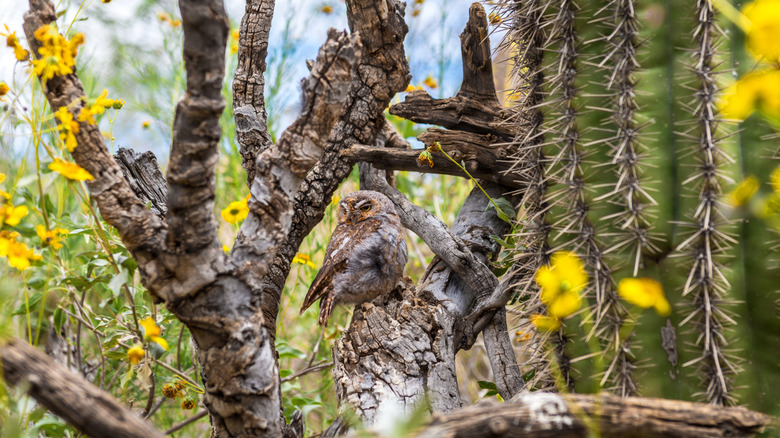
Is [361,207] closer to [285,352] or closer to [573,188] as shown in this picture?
[285,352]

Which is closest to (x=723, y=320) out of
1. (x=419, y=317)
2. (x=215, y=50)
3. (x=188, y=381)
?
(x=419, y=317)

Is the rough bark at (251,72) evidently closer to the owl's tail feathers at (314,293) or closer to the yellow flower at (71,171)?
the owl's tail feathers at (314,293)

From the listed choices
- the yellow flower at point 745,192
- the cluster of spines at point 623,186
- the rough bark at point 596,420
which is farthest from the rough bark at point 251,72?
the yellow flower at point 745,192

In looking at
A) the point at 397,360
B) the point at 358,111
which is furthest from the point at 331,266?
the point at 358,111

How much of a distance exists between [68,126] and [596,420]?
975 millimetres

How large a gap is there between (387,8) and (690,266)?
1057 mm

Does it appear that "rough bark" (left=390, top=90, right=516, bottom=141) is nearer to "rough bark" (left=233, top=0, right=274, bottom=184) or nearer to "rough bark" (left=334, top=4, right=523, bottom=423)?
"rough bark" (left=334, top=4, right=523, bottom=423)

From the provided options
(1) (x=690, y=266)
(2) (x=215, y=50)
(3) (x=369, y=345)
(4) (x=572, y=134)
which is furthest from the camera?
(3) (x=369, y=345)

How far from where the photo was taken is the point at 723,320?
104 cm

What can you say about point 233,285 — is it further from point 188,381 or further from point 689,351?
point 689,351

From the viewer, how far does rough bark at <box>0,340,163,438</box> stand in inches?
29.4

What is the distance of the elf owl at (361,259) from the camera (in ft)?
5.38

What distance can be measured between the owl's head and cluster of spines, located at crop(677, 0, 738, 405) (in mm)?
934

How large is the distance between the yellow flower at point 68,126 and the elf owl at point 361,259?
87 cm
